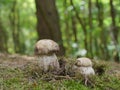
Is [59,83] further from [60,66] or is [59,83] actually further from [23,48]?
[23,48]

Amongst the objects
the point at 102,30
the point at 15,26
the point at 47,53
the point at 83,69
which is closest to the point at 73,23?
the point at 102,30

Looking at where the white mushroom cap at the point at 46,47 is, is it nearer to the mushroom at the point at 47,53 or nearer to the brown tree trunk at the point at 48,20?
A: the mushroom at the point at 47,53

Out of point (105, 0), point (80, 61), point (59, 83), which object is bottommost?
point (59, 83)

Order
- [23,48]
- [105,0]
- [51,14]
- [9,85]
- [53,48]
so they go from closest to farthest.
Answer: [9,85], [53,48], [51,14], [105,0], [23,48]

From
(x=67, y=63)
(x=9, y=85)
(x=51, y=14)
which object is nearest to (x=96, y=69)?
(x=67, y=63)

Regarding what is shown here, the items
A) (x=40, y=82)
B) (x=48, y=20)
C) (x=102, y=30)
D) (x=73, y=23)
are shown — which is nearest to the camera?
(x=40, y=82)

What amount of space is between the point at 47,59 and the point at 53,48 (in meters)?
0.15

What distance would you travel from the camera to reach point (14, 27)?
10617 millimetres

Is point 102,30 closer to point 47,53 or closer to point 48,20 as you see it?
point 48,20

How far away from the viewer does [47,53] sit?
3.26 m

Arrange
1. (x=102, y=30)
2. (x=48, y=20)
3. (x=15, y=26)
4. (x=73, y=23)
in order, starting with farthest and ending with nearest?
(x=15, y=26), (x=73, y=23), (x=102, y=30), (x=48, y=20)

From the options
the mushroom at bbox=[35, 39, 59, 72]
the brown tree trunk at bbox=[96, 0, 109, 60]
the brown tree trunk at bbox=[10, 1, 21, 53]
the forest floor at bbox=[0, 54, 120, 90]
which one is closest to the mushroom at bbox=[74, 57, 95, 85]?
the forest floor at bbox=[0, 54, 120, 90]

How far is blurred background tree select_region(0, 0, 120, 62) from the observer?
5816mm

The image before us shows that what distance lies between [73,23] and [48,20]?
336cm
